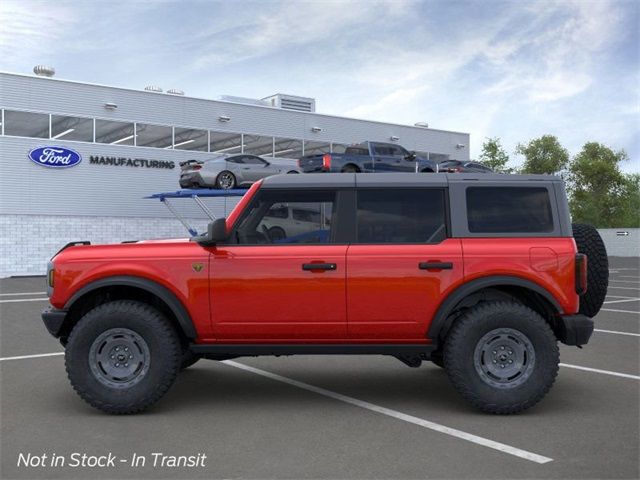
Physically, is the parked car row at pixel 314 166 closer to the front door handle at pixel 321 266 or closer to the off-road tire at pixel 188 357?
the off-road tire at pixel 188 357

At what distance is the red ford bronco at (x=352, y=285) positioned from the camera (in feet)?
18.1

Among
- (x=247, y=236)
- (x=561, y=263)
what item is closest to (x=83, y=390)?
(x=247, y=236)

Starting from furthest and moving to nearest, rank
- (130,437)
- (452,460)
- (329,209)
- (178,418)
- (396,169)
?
(396,169), (329,209), (178,418), (130,437), (452,460)

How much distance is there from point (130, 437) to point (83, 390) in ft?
2.75

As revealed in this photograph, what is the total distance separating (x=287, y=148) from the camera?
34500 millimetres

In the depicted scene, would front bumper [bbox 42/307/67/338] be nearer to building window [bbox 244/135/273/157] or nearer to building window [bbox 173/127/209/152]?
building window [bbox 173/127/209/152]

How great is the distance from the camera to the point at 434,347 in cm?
566

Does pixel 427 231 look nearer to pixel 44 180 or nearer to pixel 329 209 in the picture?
pixel 329 209

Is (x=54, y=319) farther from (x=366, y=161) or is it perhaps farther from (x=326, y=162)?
(x=366, y=161)

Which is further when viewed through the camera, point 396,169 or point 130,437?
point 396,169

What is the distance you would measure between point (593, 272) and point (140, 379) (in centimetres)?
404

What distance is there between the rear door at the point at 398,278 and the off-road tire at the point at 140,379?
5.06 feet

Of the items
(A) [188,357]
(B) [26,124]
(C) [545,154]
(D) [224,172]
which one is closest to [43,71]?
(B) [26,124]

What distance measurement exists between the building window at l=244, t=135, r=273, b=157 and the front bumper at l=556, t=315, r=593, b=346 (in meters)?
28.6
